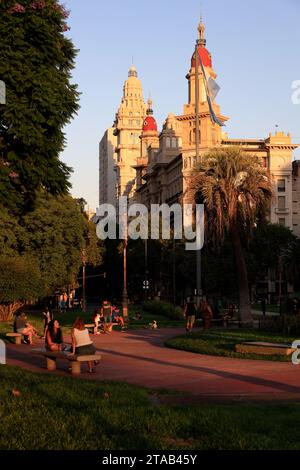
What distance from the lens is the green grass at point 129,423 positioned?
8441mm

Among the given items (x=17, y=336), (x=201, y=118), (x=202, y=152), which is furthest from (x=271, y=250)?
(x=17, y=336)

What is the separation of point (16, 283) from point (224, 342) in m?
19.0

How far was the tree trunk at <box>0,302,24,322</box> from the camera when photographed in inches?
1583

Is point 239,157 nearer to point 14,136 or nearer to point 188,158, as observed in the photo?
point 14,136

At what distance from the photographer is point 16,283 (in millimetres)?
38625

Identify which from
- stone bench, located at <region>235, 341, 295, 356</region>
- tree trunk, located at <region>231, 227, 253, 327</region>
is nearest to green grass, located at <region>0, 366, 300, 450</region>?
stone bench, located at <region>235, 341, 295, 356</region>

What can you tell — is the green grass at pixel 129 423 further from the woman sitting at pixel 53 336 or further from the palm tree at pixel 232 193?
the palm tree at pixel 232 193

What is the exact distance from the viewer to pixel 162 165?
122m

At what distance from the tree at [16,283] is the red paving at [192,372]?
15638mm

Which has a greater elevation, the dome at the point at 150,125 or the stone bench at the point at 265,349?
the dome at the point at 150,125

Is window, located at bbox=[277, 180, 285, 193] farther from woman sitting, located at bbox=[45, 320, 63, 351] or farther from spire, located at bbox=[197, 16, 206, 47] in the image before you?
woman sitting, located at bbox=[45, 320, 63, 351]

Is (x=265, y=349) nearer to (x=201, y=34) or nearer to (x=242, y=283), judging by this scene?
(x=242, y=283)

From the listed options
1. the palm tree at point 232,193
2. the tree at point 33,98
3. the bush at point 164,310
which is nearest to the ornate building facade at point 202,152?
the bush at point 164,310

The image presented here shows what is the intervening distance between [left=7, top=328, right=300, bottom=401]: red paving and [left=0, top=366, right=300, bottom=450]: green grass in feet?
4.23
